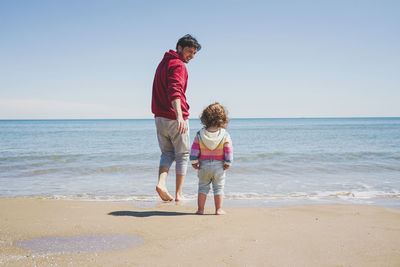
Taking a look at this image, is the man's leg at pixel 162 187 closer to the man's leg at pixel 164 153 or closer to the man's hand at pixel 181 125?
the man's leg at pixel 164 153

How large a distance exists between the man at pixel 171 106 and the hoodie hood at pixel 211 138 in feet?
1.24

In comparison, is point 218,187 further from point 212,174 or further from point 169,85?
point 169,85

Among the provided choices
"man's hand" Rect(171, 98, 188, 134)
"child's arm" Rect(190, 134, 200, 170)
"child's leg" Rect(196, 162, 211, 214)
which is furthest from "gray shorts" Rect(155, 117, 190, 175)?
"child's leg" Rect(196, 162, 211, 214)

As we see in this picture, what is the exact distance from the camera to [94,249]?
2.24 m

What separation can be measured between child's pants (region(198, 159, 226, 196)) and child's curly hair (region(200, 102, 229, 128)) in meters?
0.42

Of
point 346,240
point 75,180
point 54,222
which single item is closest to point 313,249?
point 346,240

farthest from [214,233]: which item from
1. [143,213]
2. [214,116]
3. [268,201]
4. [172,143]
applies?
[268,201]

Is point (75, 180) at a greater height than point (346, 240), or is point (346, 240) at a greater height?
point (346, 240)

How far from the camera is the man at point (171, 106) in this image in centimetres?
380

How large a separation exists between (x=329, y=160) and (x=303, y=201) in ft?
19.4

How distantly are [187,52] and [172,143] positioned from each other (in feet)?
3.94

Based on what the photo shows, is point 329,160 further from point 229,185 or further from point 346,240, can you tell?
point 346,240

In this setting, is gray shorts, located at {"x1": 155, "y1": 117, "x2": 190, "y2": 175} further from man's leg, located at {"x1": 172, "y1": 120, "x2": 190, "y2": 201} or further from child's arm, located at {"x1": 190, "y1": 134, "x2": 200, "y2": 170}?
child's arm, located at {"x1": 190, "y1": 134, "x2": 200, "y2": 170}

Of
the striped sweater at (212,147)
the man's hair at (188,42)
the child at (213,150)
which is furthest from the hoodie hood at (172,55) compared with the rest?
the striped sweater at (212,147)
